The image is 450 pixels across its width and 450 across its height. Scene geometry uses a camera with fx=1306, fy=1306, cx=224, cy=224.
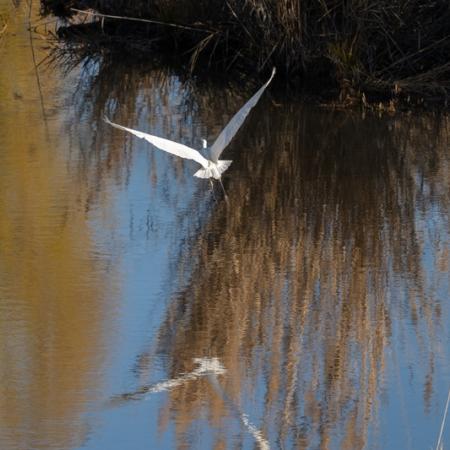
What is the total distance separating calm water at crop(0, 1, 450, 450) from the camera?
4.33 m

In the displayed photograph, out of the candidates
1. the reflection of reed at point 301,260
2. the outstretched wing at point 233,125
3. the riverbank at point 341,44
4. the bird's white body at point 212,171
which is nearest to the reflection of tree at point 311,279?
the reflection of reed at point 301,260

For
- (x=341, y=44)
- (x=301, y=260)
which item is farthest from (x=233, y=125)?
(x=341, y=44)

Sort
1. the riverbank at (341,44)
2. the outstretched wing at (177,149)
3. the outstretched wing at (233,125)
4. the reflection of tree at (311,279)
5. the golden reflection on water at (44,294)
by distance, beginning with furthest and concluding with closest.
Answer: the riverbank at (341,44)
the outstretched wing at (233,125)
the outstretched wing at (177,149)
the reflection of tree at (311,279)
the golden reflection on water at (44,294)

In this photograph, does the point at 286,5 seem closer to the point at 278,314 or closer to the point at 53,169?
the point at 53,169

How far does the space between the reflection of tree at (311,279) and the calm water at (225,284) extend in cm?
1

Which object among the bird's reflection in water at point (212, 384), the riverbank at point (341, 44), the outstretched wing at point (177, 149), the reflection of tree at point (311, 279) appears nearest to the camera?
the bird's reflection in water at point (212, 384)

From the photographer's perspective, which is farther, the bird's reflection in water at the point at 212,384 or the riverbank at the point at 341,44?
the riverbank at the point at 341,44

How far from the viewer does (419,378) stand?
4723 millimetres

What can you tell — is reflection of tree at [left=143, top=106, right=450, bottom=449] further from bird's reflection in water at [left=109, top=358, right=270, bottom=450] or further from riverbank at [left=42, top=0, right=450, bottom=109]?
riverbank at [left=42, top=0, right=450, bottom=109]

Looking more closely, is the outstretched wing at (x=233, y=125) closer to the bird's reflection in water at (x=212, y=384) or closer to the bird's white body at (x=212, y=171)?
the bird's white body at (x=212, y=171)

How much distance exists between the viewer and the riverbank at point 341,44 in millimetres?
10461

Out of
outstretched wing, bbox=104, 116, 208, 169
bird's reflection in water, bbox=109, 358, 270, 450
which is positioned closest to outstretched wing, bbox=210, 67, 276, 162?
outstretched wing, bbox=104, 116, 208, 169

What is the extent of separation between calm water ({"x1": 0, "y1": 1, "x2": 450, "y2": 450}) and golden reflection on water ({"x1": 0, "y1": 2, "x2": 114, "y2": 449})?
0.04ft

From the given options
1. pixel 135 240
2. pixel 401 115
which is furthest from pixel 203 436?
pixel 401 115
